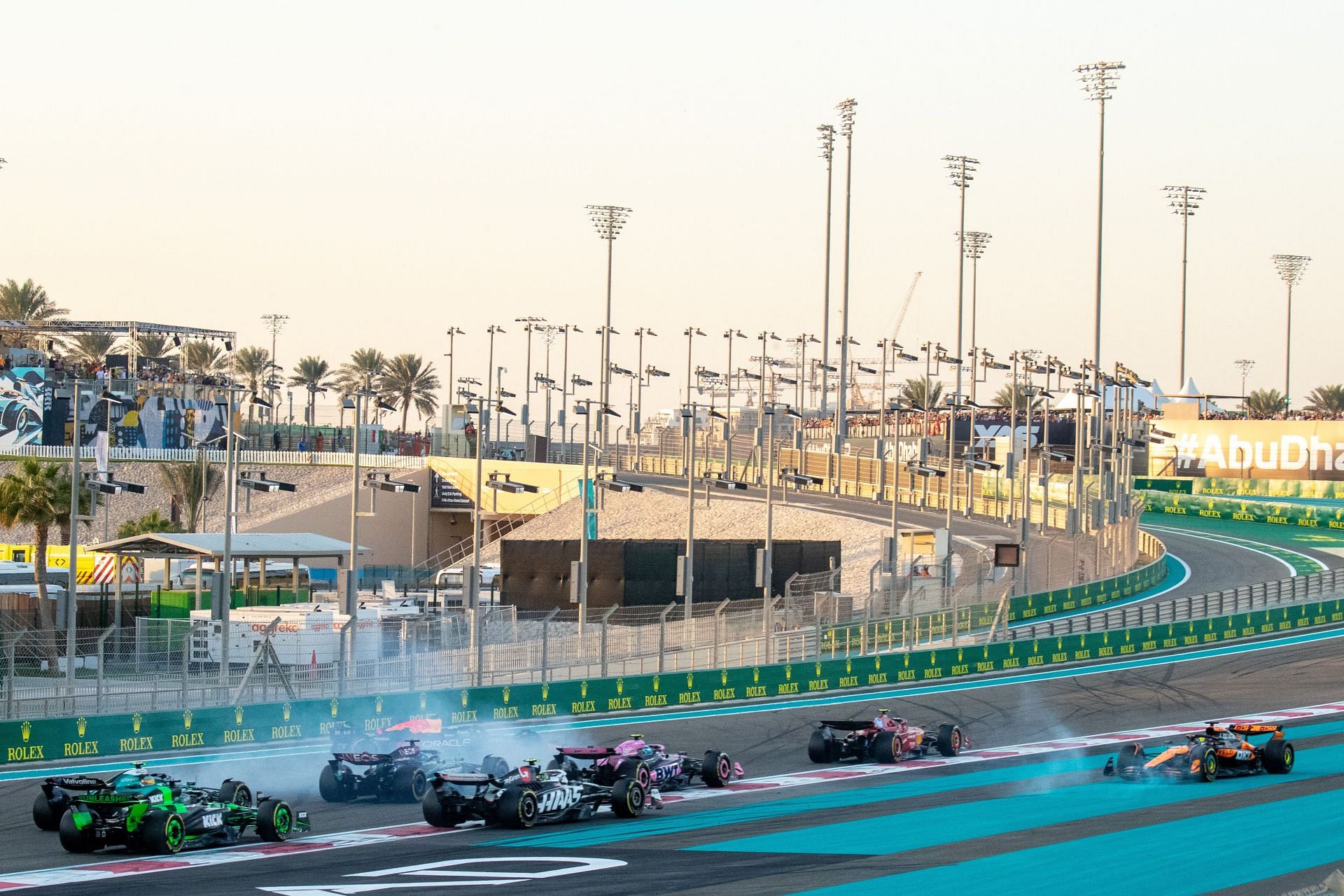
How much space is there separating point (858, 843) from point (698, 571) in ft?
130

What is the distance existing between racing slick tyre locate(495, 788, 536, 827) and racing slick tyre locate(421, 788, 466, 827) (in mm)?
522

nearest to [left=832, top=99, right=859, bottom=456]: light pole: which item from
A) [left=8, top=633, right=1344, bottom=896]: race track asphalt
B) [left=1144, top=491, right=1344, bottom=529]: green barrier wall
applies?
[left=1144, top=491, right=1344, bottom=529]: green barrier wall

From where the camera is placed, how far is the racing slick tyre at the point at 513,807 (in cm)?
2198

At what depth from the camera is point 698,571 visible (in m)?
61.2

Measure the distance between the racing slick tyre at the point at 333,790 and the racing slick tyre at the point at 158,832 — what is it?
4.32 m

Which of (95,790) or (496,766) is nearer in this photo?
(95,790)

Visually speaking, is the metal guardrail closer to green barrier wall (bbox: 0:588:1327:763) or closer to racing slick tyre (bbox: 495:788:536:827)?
green barrier wall (bbox: 0:588:1327:763)

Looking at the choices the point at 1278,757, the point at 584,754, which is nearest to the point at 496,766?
the point at 584,754

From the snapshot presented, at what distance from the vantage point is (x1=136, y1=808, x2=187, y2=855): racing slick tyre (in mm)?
19703

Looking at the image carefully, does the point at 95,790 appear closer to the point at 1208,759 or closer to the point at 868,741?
the point at 868,741

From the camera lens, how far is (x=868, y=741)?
29.4m

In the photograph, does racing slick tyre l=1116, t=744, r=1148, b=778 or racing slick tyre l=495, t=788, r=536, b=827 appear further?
racing slick tyre l=1116, t=744, r=1148, b=778

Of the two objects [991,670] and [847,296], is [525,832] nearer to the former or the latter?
[991,670]

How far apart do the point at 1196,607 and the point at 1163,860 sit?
36.7m
